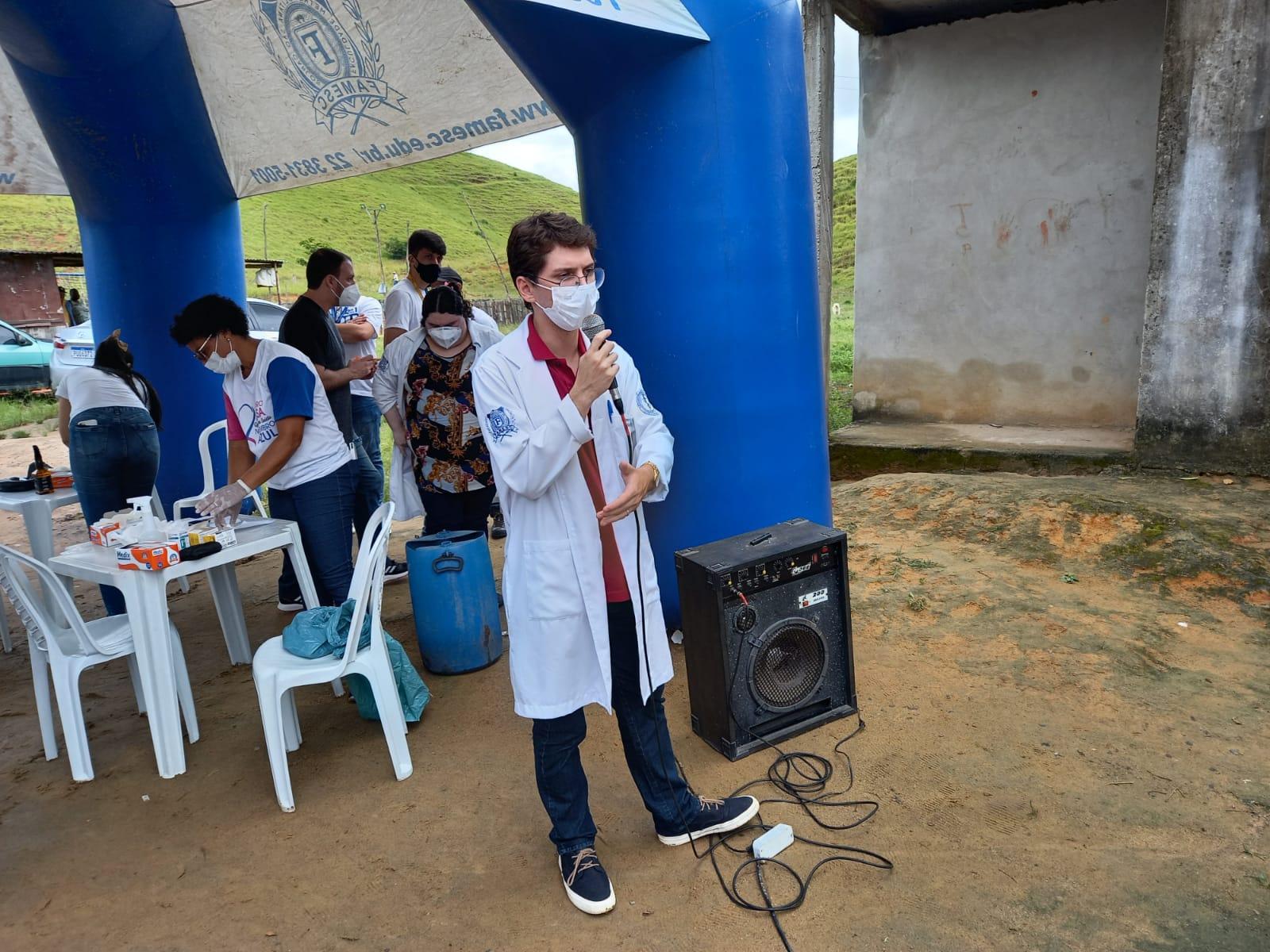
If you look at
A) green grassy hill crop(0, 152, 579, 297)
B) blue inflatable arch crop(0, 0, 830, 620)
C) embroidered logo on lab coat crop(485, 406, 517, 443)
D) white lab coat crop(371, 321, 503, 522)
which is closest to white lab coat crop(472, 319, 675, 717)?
embroidered logo on lab coat crop(485, 406, 517, 443)

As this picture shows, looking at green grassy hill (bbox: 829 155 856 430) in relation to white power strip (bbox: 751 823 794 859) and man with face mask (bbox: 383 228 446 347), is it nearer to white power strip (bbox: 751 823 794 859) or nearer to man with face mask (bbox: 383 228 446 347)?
man with face mask (bbox: 383 228 446 347)

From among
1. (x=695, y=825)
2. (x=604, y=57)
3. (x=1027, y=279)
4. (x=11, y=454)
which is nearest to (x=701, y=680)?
(x=695, y=825)

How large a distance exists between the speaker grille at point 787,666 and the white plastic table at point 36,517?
398 cm

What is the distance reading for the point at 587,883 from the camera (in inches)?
94.3

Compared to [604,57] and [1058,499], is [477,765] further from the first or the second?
[1058,499]

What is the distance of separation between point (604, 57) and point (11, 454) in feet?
34.1

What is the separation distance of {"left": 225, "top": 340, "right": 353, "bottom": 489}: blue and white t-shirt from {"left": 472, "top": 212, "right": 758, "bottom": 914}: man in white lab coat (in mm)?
1696

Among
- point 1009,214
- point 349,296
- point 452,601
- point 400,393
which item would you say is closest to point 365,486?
point 400,393

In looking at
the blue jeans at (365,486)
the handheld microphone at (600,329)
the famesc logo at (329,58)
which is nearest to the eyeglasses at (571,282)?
the handheld microphone at (600,329)

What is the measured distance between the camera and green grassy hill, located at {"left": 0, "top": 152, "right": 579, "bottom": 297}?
36344mm

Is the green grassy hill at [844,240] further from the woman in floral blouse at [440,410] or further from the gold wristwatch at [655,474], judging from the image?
the gold wristwatch at [655,474]

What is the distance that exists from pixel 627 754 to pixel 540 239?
1.47m

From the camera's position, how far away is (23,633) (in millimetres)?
5008

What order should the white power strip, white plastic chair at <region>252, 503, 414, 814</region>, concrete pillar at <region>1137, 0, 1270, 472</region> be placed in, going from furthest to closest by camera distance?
1. concrete pillar at <region>1137, 0, 1270, 472</region>
2. white plastic chair at <region>252, 503, 414, 814</region>
3. the white power strip
